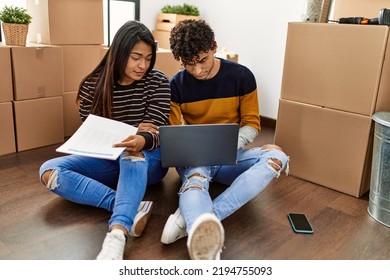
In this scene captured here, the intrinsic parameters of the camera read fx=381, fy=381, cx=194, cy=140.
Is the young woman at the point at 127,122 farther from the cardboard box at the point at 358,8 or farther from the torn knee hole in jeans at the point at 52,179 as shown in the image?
the cardboard box at the point at 358,8

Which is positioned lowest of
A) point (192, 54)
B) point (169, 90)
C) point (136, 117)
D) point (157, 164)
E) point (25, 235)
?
point (25, 235)

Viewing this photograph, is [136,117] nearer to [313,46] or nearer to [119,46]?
[119,46]

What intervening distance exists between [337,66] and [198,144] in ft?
2.52

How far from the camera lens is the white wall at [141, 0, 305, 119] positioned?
2.65 meters

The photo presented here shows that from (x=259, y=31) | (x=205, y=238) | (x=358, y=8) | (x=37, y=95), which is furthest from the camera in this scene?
(x=259, y=31)

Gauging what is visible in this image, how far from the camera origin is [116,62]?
56.6 inches

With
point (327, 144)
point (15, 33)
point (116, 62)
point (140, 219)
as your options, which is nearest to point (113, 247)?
point (140, 219)

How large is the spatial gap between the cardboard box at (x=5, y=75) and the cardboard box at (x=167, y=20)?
4.45 ft

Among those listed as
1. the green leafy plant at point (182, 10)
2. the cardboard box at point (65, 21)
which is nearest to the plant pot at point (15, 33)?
the cardboard box at point (65, 21)

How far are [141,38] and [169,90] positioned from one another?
24 cm

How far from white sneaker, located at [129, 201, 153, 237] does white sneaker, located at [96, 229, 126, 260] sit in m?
0.09

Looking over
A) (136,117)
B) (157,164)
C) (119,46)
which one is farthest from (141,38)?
(157,164)

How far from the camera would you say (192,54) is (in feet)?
4.57

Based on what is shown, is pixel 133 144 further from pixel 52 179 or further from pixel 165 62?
pixel 165 62
